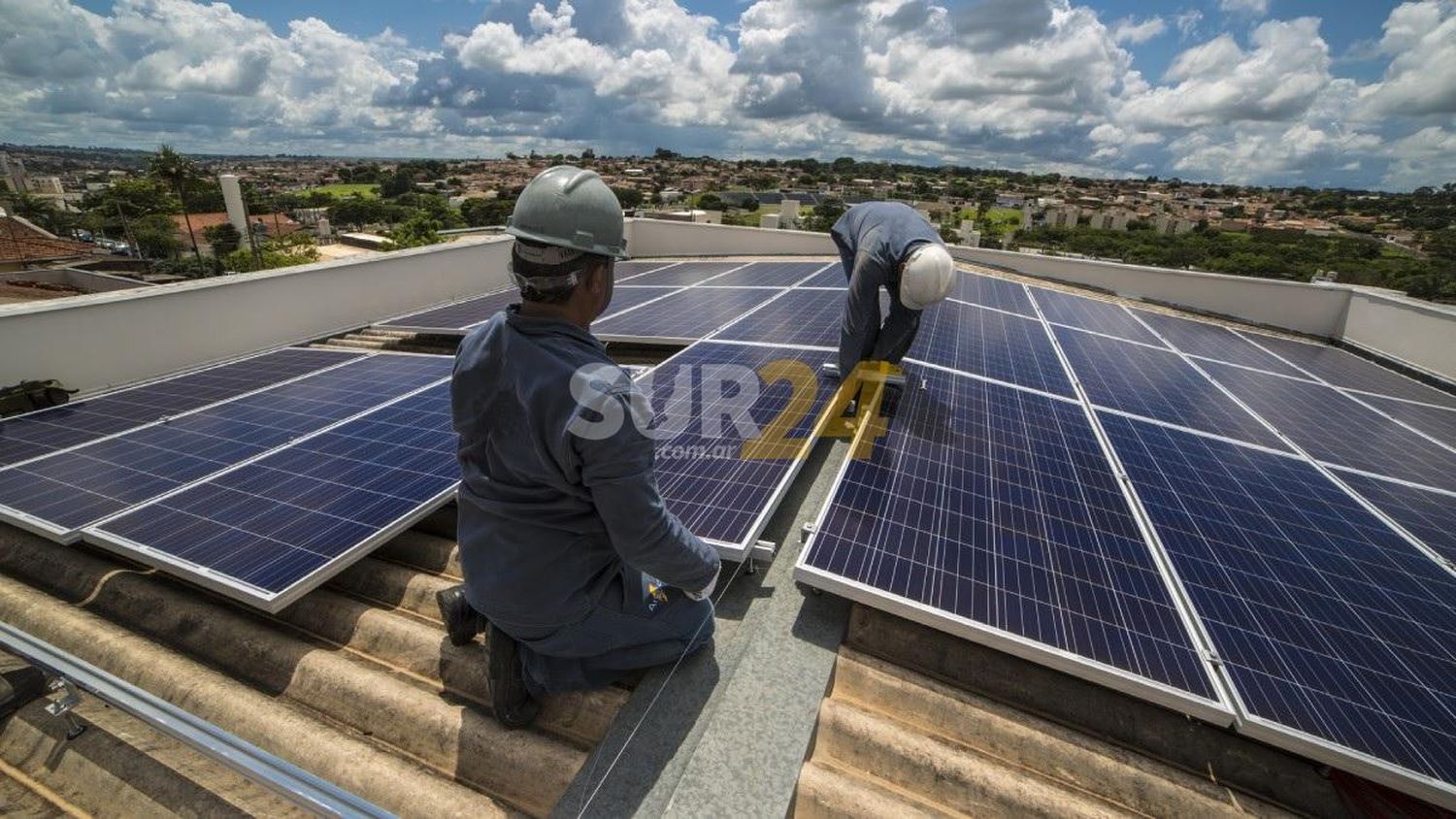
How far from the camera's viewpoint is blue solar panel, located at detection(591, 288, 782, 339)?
1013 centimetres

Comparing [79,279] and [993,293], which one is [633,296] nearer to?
[993,293]

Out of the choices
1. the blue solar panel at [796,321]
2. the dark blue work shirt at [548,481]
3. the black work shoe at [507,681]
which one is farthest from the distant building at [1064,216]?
the black work shoe at [507,681]

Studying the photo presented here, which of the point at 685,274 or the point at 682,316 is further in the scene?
the point at 685,274

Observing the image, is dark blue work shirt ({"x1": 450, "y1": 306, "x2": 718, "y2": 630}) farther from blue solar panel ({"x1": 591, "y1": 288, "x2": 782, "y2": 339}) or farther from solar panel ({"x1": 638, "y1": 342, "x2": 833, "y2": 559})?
blue solar panel ({"x1": 591, "y1": 288, "x2": 782, "y2": 339})

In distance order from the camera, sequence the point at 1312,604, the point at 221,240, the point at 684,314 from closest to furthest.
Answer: the point at 1312,604, the point at 684,314, the point at 221,240

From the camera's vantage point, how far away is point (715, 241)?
79.0 ft

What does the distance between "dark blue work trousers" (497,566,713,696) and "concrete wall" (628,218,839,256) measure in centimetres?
Answer: 1983

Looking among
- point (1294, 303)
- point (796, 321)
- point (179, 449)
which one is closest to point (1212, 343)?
point (1294, 303)

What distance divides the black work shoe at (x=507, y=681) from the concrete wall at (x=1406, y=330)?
18930 mm

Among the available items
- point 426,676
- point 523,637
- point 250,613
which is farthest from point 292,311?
point 523,637

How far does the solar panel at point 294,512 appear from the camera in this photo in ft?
13.6

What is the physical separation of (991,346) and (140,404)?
1300cm

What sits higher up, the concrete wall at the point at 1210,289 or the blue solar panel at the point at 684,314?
the concrete wall at the point at 1210,289

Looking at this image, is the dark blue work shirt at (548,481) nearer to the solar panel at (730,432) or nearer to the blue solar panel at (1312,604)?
the solar panel at (730,432)
